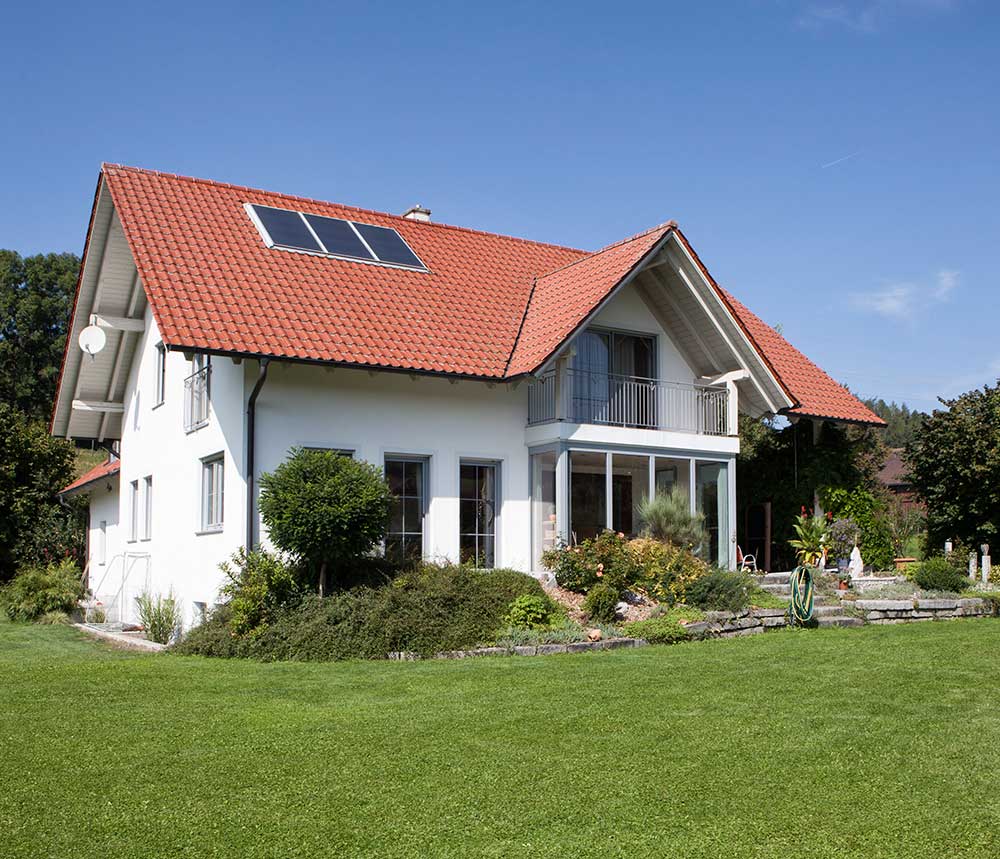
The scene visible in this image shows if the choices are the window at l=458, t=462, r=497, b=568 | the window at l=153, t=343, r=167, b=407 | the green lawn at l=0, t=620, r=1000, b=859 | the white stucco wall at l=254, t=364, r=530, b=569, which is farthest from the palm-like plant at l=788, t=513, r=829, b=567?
the window at l=153, t=343, r=167, b=407

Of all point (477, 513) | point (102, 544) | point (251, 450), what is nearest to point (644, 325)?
point (477, 513)

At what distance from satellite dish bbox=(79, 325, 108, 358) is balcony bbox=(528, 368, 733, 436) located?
344 inches

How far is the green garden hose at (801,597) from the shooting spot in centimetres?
1572

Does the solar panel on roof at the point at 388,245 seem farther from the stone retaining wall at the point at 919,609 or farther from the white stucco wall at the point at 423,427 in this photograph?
the stone retaining wall at the point at 919,609

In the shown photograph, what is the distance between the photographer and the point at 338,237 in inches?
798

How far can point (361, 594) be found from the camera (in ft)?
48.1

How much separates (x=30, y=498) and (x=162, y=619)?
43.4ft

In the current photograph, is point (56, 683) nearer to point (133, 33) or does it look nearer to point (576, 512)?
point (133, 33)

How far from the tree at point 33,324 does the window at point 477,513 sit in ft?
161

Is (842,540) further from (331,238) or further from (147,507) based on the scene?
(147,507)

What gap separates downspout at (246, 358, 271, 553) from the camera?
15.9m

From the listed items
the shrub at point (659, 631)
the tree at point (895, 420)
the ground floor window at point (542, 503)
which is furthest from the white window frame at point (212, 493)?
the tree at point (895, 420)

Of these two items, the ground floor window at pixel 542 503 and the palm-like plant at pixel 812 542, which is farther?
the palm-like plant at pixel 812 542

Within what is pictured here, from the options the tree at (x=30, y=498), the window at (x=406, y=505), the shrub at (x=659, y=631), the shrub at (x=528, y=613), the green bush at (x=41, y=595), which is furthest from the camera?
the tree at (x=30, y=498)
